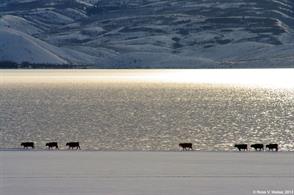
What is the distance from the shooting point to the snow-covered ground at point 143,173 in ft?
94.8

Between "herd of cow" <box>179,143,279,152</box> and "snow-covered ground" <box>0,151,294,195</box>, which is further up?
"snow-covered ground" <box>0,151,294,195</box>

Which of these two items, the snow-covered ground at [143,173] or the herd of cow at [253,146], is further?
the herd of cow at [253,146]

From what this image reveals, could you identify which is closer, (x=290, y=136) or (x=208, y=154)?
(x=208, y=154)

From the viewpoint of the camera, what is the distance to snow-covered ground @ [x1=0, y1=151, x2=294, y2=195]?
28891 mm

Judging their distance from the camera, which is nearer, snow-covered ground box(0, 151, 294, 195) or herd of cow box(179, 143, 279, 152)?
snow-covered ground box(0, 151, 294, 195)

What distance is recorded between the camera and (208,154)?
44.3m

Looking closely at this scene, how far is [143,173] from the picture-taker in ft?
111

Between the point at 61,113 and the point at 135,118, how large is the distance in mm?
17250

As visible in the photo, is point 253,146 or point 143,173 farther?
point 253,146

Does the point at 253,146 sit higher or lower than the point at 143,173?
lower

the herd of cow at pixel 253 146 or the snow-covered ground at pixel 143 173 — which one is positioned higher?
the snow-covered ground at pixel 143 173

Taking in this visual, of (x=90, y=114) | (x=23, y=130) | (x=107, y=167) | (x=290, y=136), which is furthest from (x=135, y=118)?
(x=107, y=167)

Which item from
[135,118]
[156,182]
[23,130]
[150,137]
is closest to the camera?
[156,182]

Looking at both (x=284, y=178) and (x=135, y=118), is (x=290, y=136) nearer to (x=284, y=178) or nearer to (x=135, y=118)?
(x=135, y=118)
